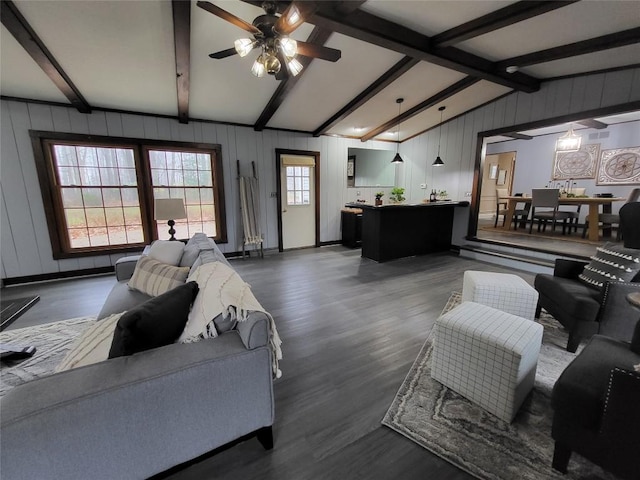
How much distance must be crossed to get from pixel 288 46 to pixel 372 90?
7.80ft

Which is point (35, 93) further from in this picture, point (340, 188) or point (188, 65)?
point (340, 188)

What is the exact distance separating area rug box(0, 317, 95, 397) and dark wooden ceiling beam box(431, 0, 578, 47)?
4901 millimetres

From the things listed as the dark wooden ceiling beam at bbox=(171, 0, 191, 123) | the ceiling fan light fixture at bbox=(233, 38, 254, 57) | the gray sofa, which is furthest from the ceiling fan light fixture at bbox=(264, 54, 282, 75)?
the gray sofa

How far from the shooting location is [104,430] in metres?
1.03

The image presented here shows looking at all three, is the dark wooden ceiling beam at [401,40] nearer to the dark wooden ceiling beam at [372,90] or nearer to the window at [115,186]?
the dark wooden ceiling beam at [372,90]

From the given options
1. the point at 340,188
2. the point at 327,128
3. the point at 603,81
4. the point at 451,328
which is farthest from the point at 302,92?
the point at 603,81

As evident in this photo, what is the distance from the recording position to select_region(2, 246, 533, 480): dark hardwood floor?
1387 millimetres

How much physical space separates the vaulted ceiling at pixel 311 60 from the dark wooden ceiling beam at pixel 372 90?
0.8 inches

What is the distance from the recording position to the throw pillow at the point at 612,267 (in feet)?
6.84

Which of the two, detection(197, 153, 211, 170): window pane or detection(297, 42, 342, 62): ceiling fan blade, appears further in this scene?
detection(197, 153, 211, 170): window pane

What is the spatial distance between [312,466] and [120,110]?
5.26 meters

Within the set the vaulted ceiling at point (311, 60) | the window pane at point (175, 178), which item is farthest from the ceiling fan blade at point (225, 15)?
the window pane at point (175, 178)

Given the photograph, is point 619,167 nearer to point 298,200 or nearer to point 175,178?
point 298,200

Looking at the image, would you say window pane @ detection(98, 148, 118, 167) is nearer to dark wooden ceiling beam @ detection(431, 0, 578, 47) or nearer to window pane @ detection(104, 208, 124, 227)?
window pane @ detection(104, 208, 124, 227)
